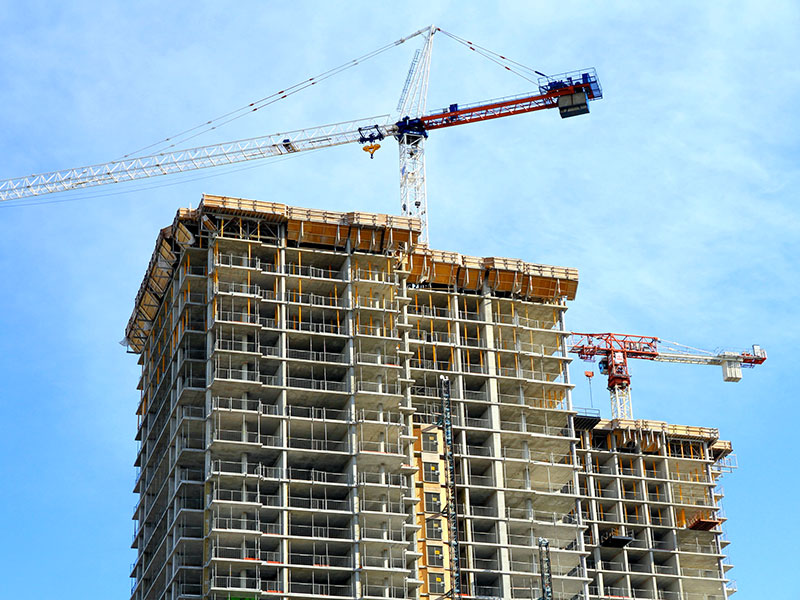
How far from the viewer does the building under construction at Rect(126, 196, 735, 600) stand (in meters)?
160

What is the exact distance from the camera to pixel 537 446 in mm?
183500

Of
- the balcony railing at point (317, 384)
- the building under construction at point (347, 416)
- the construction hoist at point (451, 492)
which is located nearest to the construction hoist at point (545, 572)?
the building under construction at point (347, 416)

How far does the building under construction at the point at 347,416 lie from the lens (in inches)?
6294

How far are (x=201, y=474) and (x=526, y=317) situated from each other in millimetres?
47514

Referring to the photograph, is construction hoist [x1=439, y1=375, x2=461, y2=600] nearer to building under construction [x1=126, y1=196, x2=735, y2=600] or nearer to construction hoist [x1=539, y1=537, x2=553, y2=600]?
Answer: building under construction [x1=126, y1=196, x2=735, y2=600]

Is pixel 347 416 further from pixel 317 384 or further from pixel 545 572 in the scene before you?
pixel 545 572

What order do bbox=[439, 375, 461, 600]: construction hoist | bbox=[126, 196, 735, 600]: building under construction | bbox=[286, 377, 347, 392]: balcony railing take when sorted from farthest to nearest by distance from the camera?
bbox=[286, 377, 347, 392]: balcony railing < bbox=[439, 375, 461, 600]: construction hoist < bbox=[126, 196, 735, 600]: building under construction

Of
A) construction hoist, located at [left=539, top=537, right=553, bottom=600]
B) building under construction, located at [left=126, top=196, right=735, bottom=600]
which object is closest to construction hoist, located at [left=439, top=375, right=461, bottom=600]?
building under construction, located at [left=126, top=196, right=735, bottom=600]

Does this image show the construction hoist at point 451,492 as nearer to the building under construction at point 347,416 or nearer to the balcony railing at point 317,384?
the building under construction at point 347,416

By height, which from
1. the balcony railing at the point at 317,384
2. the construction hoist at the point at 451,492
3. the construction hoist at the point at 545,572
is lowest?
the construction hoist at the point at 545,572

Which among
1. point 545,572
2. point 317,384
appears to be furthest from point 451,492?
point 317,384

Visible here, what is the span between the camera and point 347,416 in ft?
546

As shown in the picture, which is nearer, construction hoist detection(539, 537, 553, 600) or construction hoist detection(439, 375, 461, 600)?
construction hoist detection(539, 537, 553, 600)

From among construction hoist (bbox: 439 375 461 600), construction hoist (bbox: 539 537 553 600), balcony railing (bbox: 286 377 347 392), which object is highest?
balcony railing (bbox: 286 377 347 392)
